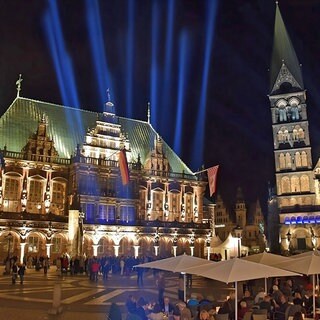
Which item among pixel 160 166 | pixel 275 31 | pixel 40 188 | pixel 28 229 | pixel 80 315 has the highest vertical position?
pixel 275 31

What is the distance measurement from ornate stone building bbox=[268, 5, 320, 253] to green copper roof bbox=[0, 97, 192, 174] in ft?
59.9

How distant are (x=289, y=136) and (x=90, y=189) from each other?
38840 mm

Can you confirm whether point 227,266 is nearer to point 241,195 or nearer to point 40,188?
point 40,188

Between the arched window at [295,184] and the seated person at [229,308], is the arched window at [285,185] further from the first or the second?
the seated person at [229,308]

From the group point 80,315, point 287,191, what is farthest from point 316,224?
point 80,315

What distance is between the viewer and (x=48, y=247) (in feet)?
152

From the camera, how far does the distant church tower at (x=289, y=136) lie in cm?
6819

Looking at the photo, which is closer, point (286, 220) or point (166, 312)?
point (166, 312)

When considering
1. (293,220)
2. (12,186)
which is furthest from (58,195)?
(293,220)

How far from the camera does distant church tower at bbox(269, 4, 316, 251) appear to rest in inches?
2685

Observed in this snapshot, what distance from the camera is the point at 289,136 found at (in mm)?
72438

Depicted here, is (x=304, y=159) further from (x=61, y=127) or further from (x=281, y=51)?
(x=61, y=127)

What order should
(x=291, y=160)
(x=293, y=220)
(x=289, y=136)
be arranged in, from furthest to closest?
(x=289, y=136)
(x=291, y=160)
(x=293, y=220)

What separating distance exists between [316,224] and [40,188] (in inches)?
1712
